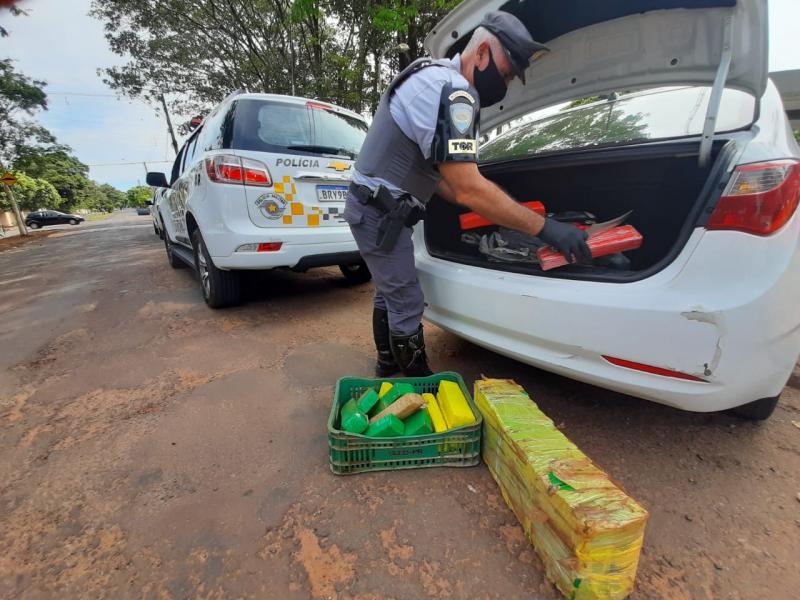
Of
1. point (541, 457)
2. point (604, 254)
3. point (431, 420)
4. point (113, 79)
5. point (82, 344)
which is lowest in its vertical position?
point (82, 344)

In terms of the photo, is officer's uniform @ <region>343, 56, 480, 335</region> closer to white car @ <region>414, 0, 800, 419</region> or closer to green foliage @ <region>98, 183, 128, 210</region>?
white car @ <region>414, 0, 800, 419</region>

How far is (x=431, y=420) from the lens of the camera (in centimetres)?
157

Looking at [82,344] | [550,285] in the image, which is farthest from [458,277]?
[82,344]

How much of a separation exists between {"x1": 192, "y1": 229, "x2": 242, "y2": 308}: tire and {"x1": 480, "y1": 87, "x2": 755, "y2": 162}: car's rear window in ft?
7.58

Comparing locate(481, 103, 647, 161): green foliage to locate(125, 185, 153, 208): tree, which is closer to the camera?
locate(481, 103, 647, 161): green foliage

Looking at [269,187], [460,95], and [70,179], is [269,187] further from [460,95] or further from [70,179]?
[70,179]

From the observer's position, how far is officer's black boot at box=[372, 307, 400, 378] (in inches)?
86.4

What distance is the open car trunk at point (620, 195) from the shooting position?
4.12 ft

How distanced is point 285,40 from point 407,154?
1062 cm

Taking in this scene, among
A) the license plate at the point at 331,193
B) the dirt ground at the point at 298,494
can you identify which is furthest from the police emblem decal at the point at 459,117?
the license plate at the point at 331,193

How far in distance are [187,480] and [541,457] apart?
52.7 inches

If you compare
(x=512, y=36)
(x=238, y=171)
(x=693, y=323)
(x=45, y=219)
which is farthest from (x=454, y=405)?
(x=45, y=219)

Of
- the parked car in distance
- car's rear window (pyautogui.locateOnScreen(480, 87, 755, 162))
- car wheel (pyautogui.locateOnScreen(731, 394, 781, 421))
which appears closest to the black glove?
car's rear window (pyautogui.locateOnScreen(480, 87, 755, 162))

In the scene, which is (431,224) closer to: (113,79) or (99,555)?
(99,555)
